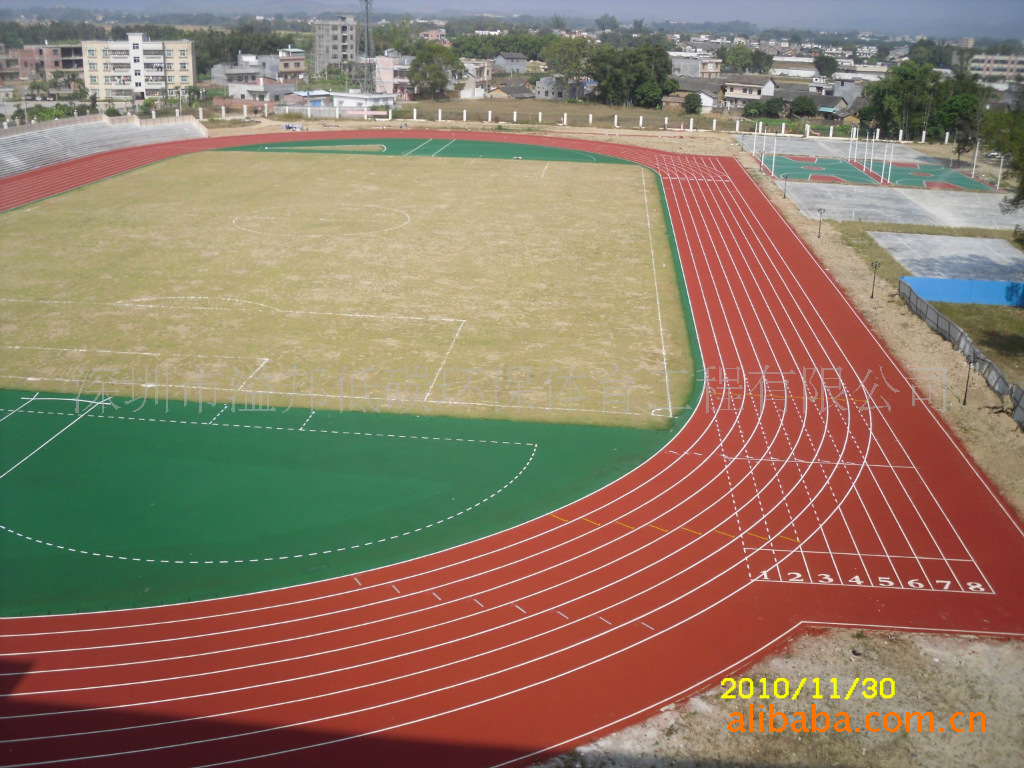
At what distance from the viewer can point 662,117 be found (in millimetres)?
58469

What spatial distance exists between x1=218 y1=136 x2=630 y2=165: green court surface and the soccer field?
7.86 m

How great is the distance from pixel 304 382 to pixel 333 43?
106638mm

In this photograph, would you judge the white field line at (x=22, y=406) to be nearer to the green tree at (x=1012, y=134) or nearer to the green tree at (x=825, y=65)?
the green tree at (x=1012, y=134)

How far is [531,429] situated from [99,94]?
274 ft

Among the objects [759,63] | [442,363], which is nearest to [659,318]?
[442,363]

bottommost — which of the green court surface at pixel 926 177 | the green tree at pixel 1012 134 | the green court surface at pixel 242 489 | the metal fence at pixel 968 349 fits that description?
the green court surface at pixel 242 489

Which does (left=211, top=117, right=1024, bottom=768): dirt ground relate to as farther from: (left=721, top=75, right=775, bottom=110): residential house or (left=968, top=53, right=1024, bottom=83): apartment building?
(left=721, top=75, right=775, bottom=110): residential house

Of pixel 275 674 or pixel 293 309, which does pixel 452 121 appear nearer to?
pixel 293 309

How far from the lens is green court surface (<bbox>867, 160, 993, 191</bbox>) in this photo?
39.5 metres

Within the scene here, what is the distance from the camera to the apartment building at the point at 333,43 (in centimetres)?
11362

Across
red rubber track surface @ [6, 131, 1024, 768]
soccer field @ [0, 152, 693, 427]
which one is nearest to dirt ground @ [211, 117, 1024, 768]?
red rubber track surface @ [6, 131, 1024, 768]

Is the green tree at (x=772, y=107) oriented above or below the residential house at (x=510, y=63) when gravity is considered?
below

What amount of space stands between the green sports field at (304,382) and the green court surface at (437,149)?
39.5 ft

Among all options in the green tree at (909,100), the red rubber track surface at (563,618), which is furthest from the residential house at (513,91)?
the red rubber track surface at (563,618)
